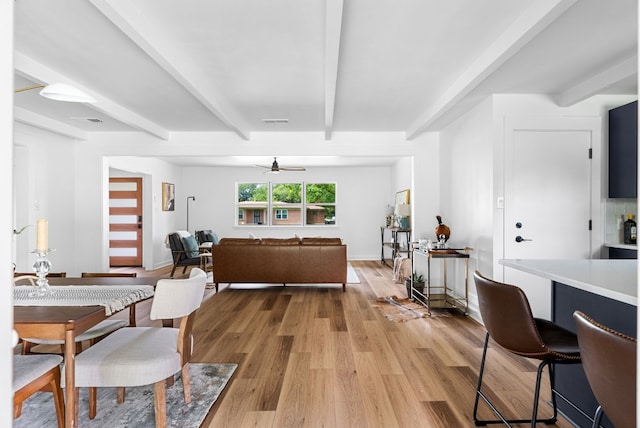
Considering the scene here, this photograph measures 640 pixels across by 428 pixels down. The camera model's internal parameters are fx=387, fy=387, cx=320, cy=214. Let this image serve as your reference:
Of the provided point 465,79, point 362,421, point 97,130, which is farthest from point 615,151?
point 97,130

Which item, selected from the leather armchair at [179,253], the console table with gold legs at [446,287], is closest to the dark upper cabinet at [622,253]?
the console table with gold legs at [446,287]

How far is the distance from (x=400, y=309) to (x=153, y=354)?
326cm

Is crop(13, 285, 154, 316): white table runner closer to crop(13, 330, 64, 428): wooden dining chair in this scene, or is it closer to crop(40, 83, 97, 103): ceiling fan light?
crop(13, 330, 64, 428): wooden dining chair

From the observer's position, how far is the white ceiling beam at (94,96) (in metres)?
3.01

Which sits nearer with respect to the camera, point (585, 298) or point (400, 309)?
point (585, 298)

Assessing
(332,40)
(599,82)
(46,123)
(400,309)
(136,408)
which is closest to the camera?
(136,408)

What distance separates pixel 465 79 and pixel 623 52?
1.11m

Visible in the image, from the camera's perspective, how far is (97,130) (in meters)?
5.64

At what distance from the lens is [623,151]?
3672 millimetres

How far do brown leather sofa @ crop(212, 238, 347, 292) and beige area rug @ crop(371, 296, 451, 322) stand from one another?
Result: 827 mm

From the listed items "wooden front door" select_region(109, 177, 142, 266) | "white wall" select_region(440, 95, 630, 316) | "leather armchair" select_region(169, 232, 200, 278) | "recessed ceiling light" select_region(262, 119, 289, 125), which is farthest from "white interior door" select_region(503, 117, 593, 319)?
"wooden front door" select_region(109, 177, 142, 266)

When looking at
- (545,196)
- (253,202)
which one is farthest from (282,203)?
(545,196)

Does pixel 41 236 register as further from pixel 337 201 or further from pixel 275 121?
pixel 337 201

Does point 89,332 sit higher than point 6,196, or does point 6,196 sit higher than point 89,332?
point 6,196
